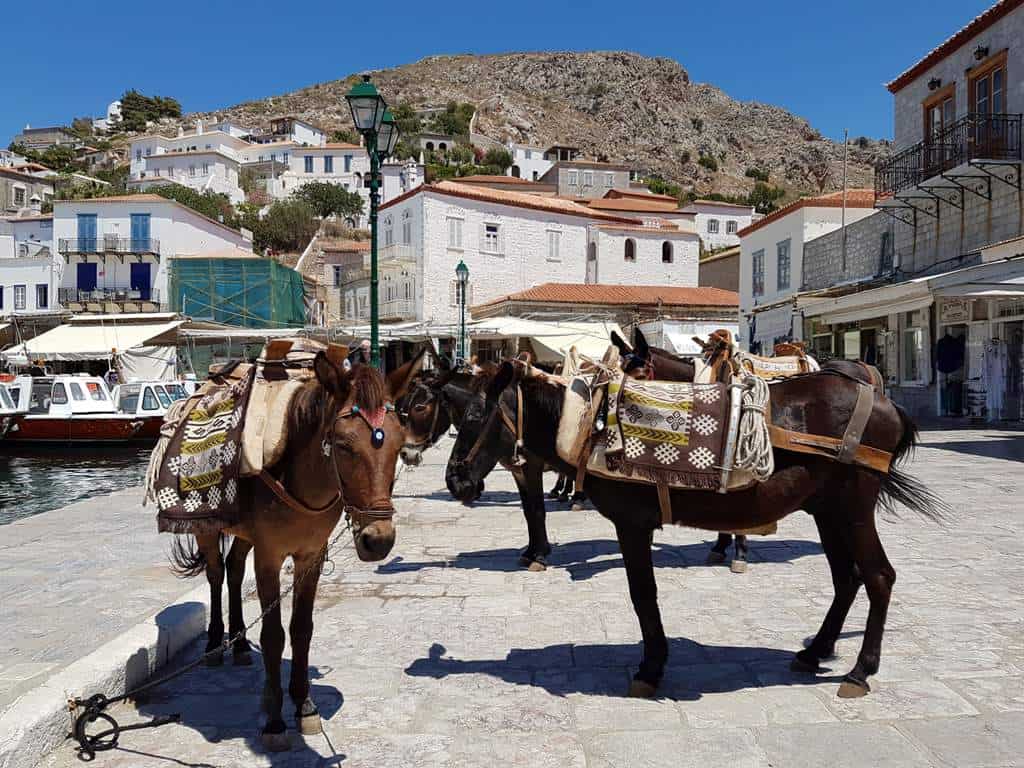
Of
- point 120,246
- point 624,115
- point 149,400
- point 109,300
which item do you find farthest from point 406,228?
point 624,115

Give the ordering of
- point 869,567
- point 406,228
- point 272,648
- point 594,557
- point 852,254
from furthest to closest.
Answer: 1. point 406,228
2. point 852,254
3. point 594,557
4. point 869,567
5. point 272,648

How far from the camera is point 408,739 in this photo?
11.6 ft

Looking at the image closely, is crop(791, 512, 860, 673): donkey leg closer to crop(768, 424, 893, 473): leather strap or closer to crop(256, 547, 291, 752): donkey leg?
crop(768, 424, 893, 473): leather strap

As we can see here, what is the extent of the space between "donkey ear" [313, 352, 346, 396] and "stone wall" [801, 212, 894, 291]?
85.8ft

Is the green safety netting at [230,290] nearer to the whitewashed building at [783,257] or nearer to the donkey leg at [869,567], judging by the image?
the whitewashed building at [783,257]

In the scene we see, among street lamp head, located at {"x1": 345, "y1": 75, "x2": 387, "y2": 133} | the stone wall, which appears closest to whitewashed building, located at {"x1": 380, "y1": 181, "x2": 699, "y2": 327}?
the stone wall

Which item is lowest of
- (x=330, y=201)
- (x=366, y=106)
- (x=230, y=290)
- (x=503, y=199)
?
(x=366, y=106)

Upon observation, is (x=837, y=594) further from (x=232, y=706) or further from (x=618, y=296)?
(x=618, y=296)

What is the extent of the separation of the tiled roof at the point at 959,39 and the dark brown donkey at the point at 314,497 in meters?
23.0

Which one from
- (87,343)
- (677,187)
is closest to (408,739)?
(87,343)

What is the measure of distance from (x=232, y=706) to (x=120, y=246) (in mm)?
52868

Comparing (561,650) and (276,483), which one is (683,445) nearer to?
(561,650)

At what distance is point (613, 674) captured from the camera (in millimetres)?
4305

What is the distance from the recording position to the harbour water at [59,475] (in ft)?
52.4
